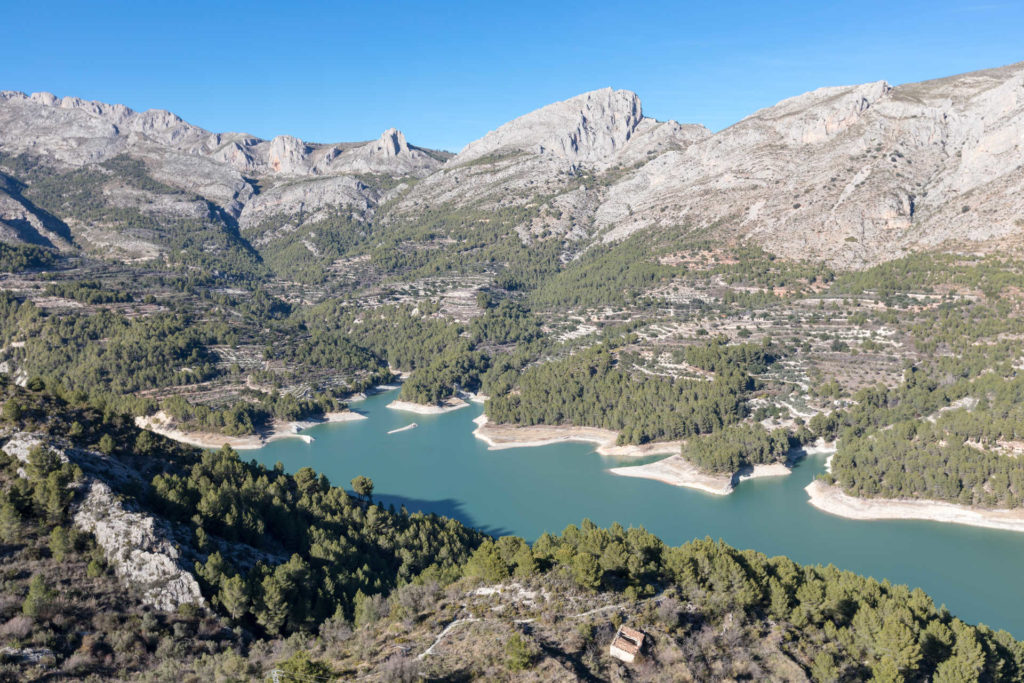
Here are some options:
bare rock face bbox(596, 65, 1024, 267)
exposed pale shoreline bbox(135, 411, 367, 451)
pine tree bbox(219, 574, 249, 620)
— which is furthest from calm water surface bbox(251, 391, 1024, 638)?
bare rock face bbox(596, 65, 1024, 267)

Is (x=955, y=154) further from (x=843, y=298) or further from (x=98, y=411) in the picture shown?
(x=98, y=411)

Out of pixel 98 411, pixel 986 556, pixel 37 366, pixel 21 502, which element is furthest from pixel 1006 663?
pixel 37 366

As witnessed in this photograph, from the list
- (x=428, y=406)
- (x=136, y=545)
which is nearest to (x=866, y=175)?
(x=428, y=406)

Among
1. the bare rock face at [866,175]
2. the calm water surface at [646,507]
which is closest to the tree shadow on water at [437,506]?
the calm water surface at [646,507]

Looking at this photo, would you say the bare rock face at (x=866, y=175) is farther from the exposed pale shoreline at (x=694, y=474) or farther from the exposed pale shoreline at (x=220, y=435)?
the exposed pale shoreline at (x=220, y=435)

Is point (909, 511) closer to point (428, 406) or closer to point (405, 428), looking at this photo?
point (405, 428)

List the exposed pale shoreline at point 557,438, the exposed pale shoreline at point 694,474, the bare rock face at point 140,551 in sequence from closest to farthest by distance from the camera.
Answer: the bare rock face at point 140,551
the exposed pale shoreline at point 694,474
the exposed pale shoreline at point 557,438
